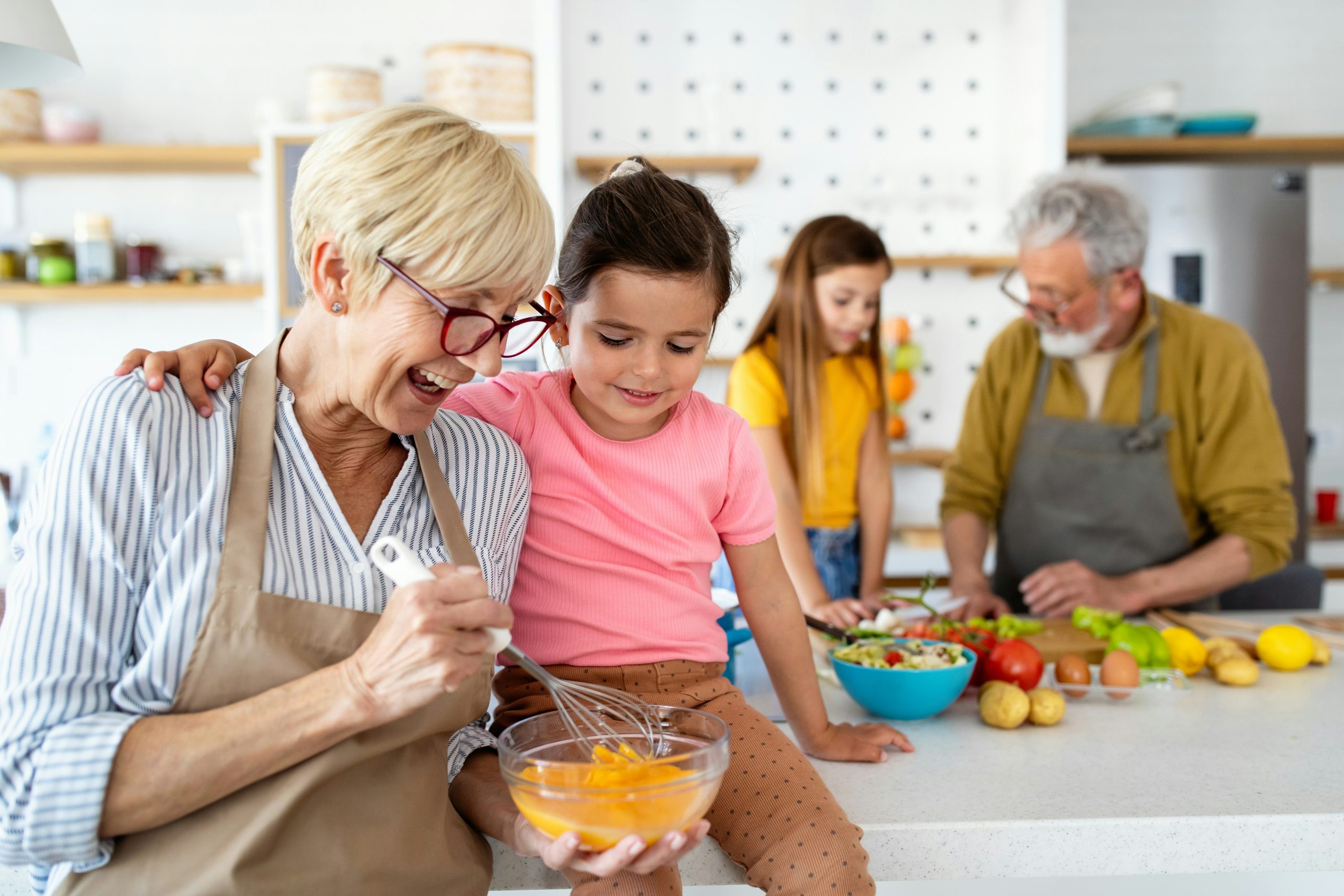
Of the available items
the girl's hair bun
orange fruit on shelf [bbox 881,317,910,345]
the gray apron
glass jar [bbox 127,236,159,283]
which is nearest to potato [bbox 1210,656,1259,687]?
the gray apron

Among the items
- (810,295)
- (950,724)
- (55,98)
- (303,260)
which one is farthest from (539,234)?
(55,98)

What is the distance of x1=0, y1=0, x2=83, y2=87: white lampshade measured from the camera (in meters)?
1.44

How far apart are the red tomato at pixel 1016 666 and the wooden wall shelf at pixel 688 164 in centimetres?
231

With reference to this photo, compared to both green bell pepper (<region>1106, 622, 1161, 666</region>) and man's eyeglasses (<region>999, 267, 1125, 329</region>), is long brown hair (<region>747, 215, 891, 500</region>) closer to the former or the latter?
man's eyeglasses (<region>999, 267, 1125, 329</region>)

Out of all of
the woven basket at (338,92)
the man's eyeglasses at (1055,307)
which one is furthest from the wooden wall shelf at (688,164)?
the man's eyeglasses at (1055,307)

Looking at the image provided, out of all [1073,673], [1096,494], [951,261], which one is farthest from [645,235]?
[951,261]

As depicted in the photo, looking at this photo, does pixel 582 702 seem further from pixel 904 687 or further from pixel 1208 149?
pixel 1208 149

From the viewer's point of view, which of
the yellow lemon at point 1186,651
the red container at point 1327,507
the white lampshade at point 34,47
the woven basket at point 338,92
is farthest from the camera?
the red container at point 1327,507

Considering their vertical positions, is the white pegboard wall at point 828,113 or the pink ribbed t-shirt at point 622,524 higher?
the white pegboard wall at point 828,113

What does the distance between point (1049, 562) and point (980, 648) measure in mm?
938

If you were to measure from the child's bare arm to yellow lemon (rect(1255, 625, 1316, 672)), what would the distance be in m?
0.72

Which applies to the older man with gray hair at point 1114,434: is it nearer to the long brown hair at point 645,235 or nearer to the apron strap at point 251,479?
the long brown hair at point 645,235

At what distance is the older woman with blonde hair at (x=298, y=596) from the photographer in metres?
0.80

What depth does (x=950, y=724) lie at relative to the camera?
53.7 inches
